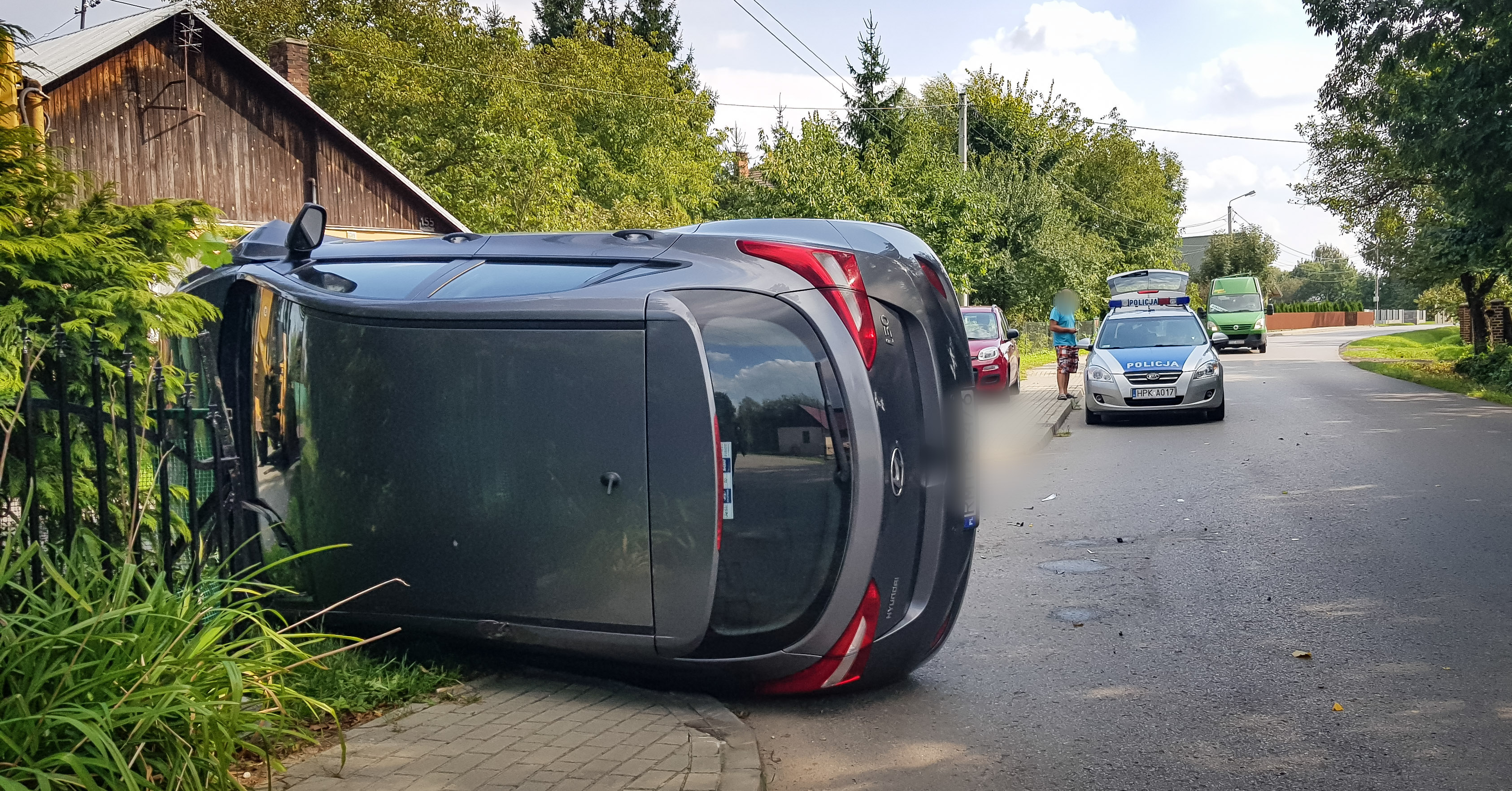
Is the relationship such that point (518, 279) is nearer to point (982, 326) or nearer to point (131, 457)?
point (131, 457)

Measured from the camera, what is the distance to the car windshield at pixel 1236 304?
142ft

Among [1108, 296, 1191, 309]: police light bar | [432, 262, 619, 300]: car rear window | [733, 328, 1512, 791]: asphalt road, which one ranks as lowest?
[733, 328, 1512, 791]: asphalt road

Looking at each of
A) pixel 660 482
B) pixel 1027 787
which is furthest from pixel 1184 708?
pixel 660 482

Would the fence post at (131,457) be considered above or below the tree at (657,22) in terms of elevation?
below

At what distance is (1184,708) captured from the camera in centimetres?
466

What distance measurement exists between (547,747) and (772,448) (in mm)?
1306

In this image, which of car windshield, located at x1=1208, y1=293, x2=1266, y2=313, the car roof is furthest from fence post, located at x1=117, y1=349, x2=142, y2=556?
car windshield, located at x1=1208, y1=293, x2=1266, y2=313

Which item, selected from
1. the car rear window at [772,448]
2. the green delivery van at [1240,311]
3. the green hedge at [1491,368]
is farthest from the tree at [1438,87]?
the green delivery van at [1240,311]

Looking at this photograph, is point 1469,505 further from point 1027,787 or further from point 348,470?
point 348,470

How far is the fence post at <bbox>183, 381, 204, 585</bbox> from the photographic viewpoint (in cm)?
434

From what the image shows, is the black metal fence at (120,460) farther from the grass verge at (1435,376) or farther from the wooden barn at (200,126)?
the wooden barn at (200,126)

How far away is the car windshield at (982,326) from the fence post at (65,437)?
756 inches

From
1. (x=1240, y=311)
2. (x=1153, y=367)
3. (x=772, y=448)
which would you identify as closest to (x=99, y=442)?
(x=772, y=448)

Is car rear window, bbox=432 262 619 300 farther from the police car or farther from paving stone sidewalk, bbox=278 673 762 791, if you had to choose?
the police car
